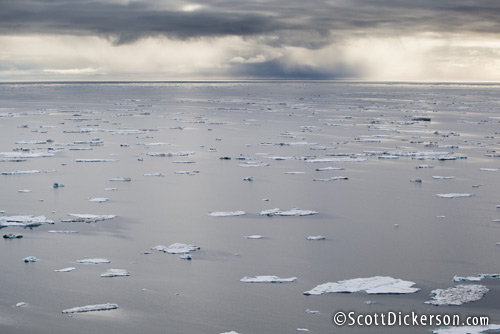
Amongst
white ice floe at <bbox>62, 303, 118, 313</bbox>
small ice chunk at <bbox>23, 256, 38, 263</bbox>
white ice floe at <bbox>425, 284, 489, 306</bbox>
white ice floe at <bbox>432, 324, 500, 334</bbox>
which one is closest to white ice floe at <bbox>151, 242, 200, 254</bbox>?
small ice chunk at <bbox>23, 256, 38, 263</bbox>

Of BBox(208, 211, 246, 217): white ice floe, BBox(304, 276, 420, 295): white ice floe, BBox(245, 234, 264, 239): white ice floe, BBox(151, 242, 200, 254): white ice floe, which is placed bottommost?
BBox(304, 276, 420, 295): white ice floe

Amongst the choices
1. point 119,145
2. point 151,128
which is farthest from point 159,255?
point 151,128

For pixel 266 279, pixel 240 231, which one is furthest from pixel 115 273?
pixel 240 231

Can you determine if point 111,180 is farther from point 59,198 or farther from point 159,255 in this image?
point 159,255

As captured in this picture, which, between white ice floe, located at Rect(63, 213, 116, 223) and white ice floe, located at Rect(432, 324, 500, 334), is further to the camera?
white ice floe, located at Rect(63, 213, 116, 223)

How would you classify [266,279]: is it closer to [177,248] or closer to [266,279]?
[266,279]

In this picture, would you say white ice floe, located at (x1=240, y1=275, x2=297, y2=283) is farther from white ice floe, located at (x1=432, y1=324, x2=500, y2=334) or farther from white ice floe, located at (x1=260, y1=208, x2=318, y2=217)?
white ice floe, located at (x1=260, y1=208, x2=318, y2=217)

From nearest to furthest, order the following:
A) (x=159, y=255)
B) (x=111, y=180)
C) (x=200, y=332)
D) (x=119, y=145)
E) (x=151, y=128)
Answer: (x=200, y=332), (x=159, y=255), (x=111, y=180), (x=119, y=145), (x=151, y=128)
